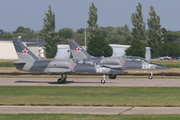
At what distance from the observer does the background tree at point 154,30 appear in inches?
3123

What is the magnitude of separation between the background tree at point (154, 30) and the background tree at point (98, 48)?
15.5 meters

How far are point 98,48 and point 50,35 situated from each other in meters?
17.1

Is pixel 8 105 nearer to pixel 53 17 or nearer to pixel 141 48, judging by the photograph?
pixel 141 48

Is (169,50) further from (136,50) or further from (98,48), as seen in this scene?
(98,48)

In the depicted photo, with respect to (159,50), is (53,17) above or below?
above

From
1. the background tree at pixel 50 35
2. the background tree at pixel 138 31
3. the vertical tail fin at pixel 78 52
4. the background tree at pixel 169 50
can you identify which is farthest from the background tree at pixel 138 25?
the vertical tail fin at pixel 78 52

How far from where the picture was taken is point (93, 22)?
77.8 meters

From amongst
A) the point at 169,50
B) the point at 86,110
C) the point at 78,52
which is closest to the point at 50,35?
the point at 169,50

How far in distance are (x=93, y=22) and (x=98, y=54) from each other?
37.7 feet

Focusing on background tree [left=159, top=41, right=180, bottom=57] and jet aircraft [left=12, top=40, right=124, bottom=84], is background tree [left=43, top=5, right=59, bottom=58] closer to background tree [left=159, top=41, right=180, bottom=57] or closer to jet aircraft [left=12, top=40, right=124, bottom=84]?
background tree [left=159, top=41, right=180, bottom=57]

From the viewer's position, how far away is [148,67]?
29.5 m

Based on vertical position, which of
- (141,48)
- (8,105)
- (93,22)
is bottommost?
(8,105)

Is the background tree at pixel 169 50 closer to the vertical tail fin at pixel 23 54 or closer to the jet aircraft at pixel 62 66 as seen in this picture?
the jet aircraft at pixel 62 66

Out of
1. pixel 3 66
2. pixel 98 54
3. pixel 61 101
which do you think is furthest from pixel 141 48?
pixel 61 101
